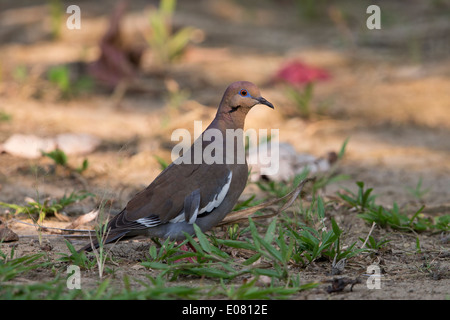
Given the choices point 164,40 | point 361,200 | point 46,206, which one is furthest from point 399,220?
point 164,40

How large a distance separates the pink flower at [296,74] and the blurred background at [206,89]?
1cm

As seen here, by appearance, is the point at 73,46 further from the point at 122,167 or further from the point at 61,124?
the point at 122,167

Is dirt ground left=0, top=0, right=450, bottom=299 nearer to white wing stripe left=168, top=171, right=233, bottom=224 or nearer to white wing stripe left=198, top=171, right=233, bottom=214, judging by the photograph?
white wing stripe left=168, top=171, right=233, bottom=224

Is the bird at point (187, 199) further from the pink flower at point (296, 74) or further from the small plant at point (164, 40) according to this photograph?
the small plant at point (164, 40)

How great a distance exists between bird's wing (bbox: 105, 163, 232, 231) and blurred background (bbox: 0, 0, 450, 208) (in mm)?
585

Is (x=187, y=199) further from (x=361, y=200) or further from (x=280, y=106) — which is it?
(x=280, y=106)

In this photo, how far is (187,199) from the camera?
10.5 feet

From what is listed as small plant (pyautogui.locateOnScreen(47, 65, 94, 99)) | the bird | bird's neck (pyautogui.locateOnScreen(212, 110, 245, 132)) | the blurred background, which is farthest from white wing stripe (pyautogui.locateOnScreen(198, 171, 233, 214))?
small plant (pyautogui.locateOnScreen(47, 65, 94, 99))

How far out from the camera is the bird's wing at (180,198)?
3172 millimetres

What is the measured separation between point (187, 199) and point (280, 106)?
3.51 meters

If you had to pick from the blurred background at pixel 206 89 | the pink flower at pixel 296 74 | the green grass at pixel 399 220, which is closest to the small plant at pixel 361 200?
the green grass at pixel 399 220

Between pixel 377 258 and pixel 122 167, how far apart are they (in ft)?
7.75

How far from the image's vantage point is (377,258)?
3303 millimetres
